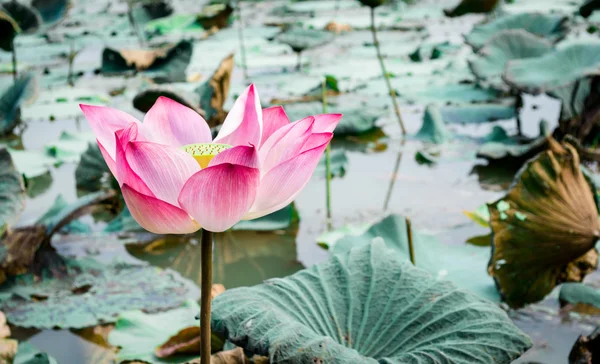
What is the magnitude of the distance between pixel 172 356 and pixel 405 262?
43 cm

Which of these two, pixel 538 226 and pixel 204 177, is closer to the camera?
pixel 204 177

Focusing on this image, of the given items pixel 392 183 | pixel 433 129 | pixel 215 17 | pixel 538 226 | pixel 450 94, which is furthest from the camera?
pixel 215 17

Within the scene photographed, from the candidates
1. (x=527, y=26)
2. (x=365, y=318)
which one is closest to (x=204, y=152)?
(x=365, y=318)

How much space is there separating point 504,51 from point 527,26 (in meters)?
0.53

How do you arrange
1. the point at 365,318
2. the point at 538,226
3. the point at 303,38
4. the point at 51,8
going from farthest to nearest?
the point at 51,8, the point at 303,38, the point at 538,226, the point at 365,318

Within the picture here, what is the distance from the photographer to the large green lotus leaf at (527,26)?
327 cm

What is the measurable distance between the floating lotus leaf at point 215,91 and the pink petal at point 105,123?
1.76 m

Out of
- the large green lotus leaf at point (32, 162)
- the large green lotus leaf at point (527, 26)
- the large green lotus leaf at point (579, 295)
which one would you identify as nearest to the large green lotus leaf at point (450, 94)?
the large green lotus leaf at point (527, 26)

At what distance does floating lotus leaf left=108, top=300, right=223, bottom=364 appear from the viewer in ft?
3.74

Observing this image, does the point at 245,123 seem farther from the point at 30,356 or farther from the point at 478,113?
the point at 478,113

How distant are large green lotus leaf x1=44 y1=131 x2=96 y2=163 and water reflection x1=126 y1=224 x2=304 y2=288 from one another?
0.79 meters

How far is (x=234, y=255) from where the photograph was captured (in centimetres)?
169

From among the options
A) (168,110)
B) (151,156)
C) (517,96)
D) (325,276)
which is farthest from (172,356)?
(517,96)

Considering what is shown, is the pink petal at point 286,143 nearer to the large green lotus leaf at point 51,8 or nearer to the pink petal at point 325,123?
the pink petal at point 325,123
